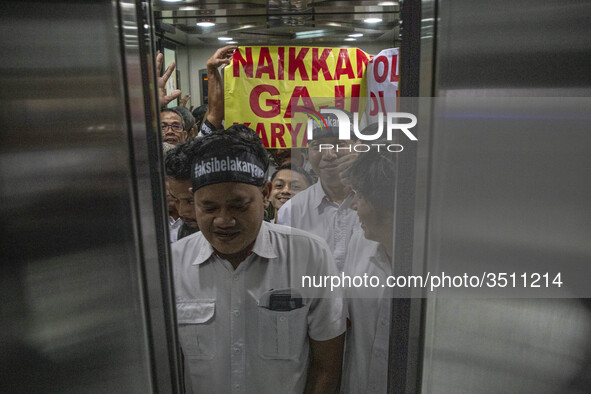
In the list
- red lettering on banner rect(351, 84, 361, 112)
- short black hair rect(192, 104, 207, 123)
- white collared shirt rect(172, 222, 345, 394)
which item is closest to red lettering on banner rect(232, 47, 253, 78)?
short black hair rect(192, 104, 207, 123)

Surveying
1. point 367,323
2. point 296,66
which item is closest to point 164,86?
point 296,66

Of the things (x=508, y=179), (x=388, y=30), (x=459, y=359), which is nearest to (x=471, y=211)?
(x=508, y=179)

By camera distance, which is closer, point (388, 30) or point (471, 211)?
point (471, 211)

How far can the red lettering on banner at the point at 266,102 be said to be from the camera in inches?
35.4

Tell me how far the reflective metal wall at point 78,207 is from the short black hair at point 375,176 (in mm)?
392

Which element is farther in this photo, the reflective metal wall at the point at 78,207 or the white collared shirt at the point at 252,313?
the white collared shirt at the point at 252,313

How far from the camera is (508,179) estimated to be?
85 centimetres

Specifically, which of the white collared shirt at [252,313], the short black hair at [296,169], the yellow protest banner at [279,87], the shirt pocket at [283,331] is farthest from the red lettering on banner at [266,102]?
the shirt pocket at [283,331]

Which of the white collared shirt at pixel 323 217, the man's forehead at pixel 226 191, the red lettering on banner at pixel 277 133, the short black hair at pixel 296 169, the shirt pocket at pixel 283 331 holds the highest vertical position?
the red lettering on banner at pixel 277 133

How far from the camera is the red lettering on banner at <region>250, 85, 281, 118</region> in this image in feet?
2.95

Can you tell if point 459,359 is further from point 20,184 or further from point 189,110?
point 20,184

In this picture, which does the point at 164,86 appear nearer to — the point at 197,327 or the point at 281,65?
the point at 281,65

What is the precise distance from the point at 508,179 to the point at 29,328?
98 cm

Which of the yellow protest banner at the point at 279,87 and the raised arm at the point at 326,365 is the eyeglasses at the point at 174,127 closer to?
the yellow protest banner at the point at 279,87
